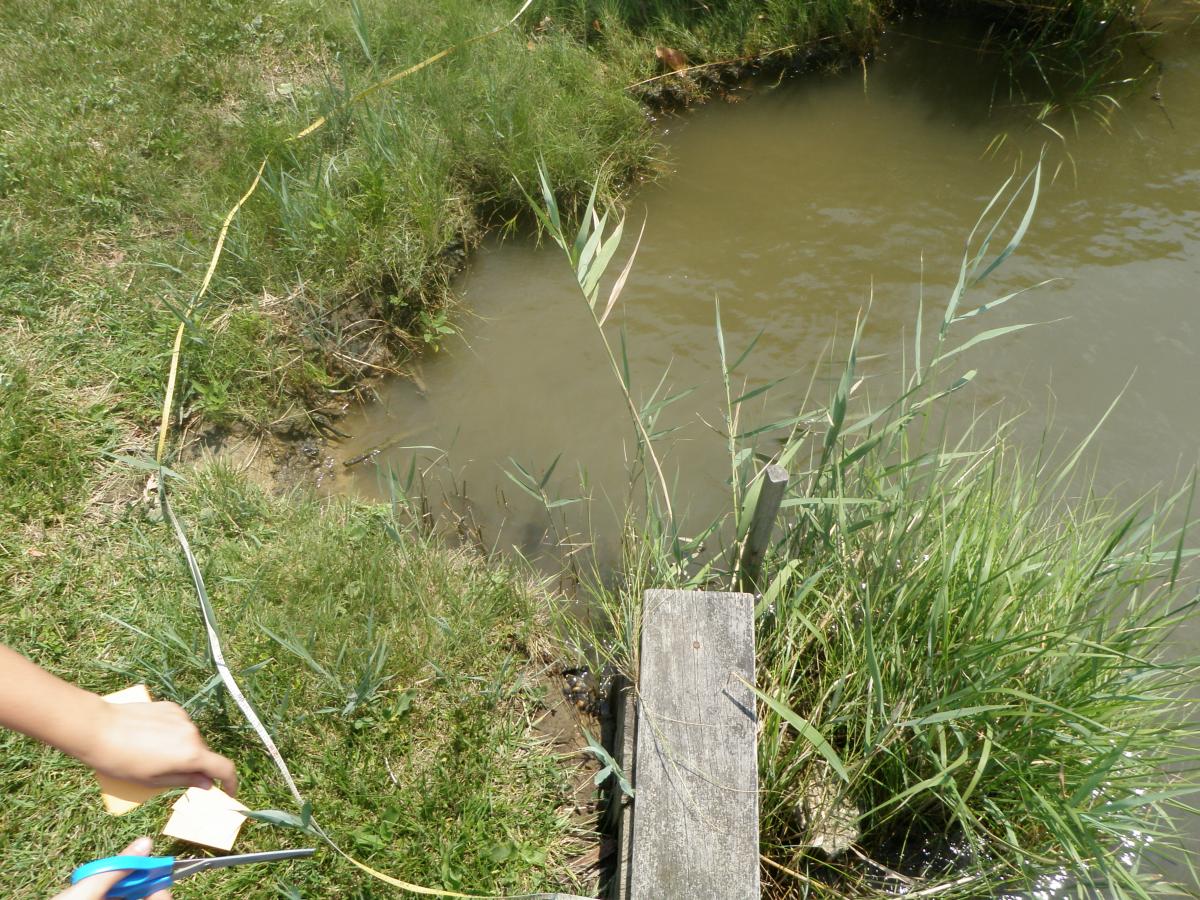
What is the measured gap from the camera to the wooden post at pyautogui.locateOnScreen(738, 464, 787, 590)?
191 cm

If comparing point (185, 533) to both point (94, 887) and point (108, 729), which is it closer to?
point (108, 729)

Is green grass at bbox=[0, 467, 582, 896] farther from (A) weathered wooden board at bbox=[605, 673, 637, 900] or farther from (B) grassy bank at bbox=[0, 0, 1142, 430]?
(B) grassy bank at bbox=[0, 0, 1142, 430]

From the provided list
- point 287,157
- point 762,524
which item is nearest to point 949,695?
point 762,524

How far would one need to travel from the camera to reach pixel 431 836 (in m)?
2.13

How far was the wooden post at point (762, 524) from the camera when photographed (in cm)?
191

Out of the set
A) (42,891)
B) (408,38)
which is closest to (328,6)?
(408,38)

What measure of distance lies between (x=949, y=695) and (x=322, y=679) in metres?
Result: 1.65

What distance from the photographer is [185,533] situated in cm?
276

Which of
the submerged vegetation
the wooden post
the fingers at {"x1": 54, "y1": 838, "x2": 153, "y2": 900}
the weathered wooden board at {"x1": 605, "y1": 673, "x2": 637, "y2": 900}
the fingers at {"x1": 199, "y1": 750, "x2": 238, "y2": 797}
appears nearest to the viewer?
the fingers at {"x1": 54, "y1": 838, "x2": 153, "y2": 900}

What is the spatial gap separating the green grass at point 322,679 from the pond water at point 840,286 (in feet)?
1.85

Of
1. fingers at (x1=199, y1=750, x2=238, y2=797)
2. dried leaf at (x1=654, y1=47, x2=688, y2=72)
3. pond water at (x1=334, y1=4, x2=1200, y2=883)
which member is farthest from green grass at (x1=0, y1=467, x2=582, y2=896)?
dried leaf at (x1=654, y1=47, x2=688, y2=72)

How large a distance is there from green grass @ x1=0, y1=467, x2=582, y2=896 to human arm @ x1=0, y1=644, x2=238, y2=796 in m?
0.69

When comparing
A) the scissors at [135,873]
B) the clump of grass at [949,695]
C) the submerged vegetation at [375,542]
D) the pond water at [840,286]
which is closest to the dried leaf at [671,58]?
the pond water at [840,286]

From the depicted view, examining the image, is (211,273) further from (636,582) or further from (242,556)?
(636,582)
